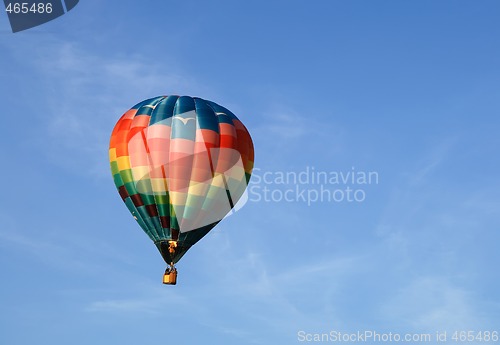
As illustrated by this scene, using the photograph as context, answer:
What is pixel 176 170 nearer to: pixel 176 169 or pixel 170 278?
pixel 176 169

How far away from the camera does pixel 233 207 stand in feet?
141

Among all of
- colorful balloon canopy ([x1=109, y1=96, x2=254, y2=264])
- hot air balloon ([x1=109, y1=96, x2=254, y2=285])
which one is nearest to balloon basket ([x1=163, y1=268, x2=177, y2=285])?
hot air balloon ([x1=109, y1=96, x2=254, y2=285])

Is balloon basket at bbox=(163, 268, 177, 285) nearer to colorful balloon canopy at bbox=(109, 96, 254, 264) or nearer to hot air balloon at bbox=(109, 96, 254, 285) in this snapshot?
hot air balloon at bbox=(109, 96, 254, 285)

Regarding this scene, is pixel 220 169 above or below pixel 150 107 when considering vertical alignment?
below

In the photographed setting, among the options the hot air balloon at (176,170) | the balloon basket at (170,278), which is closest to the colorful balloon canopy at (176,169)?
the hot air balloon at (176,170)

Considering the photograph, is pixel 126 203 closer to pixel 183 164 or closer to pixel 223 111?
pixel 183 164

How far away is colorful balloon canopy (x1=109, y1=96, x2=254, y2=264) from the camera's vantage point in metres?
40.9

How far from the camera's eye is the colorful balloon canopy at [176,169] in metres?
40.9

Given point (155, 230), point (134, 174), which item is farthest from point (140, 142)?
point (155, 230)

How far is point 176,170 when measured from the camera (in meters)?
40.9

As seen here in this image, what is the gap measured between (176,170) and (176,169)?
47mm

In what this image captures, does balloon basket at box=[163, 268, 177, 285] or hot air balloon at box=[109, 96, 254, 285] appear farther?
hot air balloon at box=[109, 96, 254, 285]

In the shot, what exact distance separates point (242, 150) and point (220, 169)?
1.88 m

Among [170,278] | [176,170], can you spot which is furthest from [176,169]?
[170,278]
